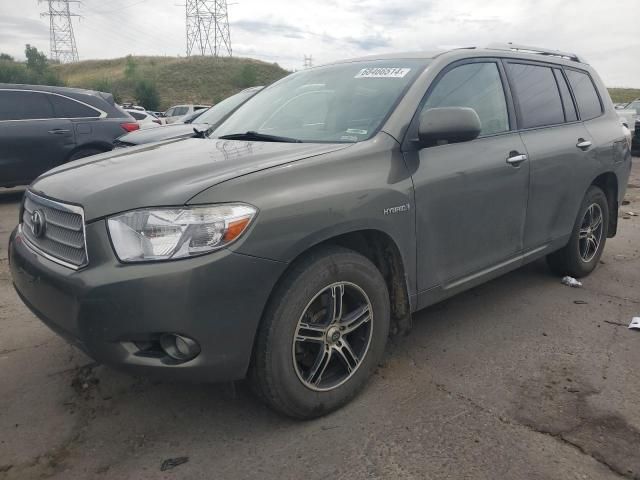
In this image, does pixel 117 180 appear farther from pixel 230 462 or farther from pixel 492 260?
pixel 492 260

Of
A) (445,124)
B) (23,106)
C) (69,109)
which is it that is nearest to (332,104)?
(445,124)

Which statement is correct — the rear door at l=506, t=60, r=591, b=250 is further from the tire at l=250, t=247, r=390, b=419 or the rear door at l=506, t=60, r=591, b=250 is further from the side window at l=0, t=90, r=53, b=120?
the side window at l=0, t=90, r=53, b=120

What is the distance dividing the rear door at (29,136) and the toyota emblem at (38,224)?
5.97 meters

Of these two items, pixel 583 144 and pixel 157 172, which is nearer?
pixel 157 172

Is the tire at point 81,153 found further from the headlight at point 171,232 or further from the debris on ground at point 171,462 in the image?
the debris on ground at point 171,462

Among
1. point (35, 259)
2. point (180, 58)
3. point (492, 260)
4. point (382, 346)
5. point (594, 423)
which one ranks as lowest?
point (594, 423)

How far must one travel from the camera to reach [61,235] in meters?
2.36

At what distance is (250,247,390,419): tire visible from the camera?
2.29 metres

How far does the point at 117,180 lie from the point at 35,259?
53 cm

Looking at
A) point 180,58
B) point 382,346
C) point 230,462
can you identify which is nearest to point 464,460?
point 382,346

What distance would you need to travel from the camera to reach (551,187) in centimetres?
382

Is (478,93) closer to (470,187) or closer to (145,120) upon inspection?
(470,187)

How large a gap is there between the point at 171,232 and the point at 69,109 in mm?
7167

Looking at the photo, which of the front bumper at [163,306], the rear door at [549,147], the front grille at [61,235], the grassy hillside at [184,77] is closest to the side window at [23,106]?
the front grille at [61,235]
